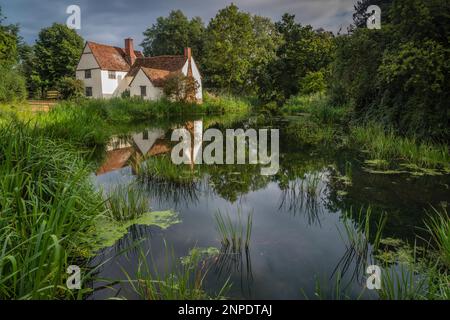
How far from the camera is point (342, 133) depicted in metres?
14.1

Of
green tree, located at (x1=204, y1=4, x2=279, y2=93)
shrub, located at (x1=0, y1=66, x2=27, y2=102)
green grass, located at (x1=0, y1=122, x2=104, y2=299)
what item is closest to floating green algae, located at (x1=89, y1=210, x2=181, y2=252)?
green grass, located at (x1=0, y1=122, x2=104, y2=299)

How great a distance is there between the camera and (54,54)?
4094 cm

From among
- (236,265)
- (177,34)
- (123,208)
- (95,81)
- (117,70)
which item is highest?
(177,34)

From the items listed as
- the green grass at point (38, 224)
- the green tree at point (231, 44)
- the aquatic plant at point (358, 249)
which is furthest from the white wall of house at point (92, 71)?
the aquatic plant at point (358, 249)

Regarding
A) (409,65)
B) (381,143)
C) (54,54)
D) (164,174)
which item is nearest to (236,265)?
(164,174)

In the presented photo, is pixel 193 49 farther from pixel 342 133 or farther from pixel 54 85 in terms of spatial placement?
pixel 342 133

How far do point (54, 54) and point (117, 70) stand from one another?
10694 millimetres

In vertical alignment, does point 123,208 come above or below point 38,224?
below

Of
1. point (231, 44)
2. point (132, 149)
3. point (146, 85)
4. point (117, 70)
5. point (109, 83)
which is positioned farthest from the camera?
point (117, 70)

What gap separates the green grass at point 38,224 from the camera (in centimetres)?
244

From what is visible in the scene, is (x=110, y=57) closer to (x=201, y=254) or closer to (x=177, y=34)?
(x=177, y=34)

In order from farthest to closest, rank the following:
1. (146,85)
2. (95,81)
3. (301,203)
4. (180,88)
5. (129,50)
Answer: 1. (129,50)
2. (95,81)
3. (146,85)
4. (180,88)
5. (301,203)

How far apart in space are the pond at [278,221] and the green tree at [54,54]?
36.8 m
